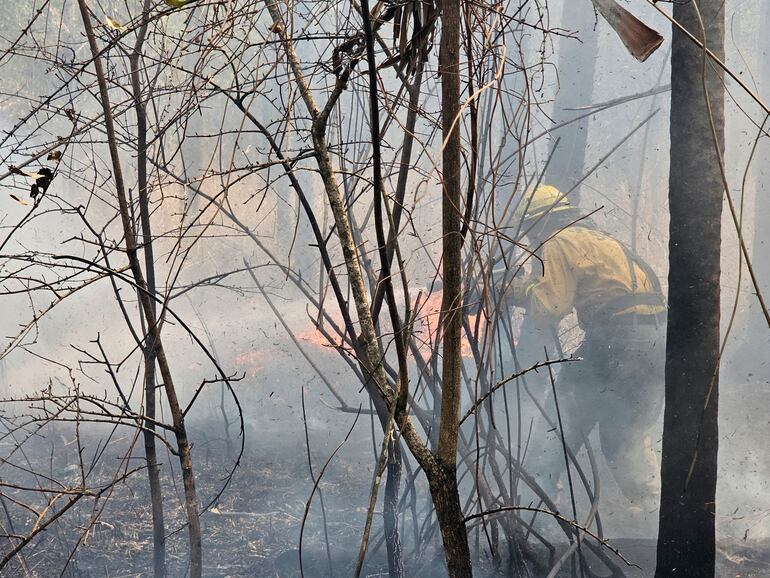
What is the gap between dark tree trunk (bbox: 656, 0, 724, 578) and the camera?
298cm

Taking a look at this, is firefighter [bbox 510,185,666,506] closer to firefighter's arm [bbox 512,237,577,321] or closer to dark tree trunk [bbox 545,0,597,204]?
firefighter's arm [bbox 512,237,577,321]

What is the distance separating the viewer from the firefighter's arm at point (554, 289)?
6.01m

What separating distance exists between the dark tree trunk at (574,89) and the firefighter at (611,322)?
2.99 m

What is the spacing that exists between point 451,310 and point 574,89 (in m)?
9.35

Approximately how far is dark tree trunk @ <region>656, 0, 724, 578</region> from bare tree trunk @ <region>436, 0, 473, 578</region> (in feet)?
6.70

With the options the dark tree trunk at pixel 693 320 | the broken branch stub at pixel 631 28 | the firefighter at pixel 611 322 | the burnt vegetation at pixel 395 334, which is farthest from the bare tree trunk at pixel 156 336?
the firefighter at pixel 611 322

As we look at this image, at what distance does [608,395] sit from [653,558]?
2.41 meters

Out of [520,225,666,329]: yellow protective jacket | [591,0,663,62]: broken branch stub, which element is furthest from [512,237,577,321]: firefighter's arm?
[591,0,663,62]: broken branch stub

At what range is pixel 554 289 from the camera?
6.02m

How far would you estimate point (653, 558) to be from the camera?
4.03 meters

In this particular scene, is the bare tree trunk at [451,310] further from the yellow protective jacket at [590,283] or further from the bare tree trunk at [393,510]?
the yellow protective jacket at [590,283]

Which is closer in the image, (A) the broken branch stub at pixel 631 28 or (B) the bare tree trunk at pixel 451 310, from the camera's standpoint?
(B) the bare tree trunk at pixel 451 310

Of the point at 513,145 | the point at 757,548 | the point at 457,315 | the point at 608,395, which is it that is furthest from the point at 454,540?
the point at 513,145

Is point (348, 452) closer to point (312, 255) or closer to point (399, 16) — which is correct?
point (399, 16)
